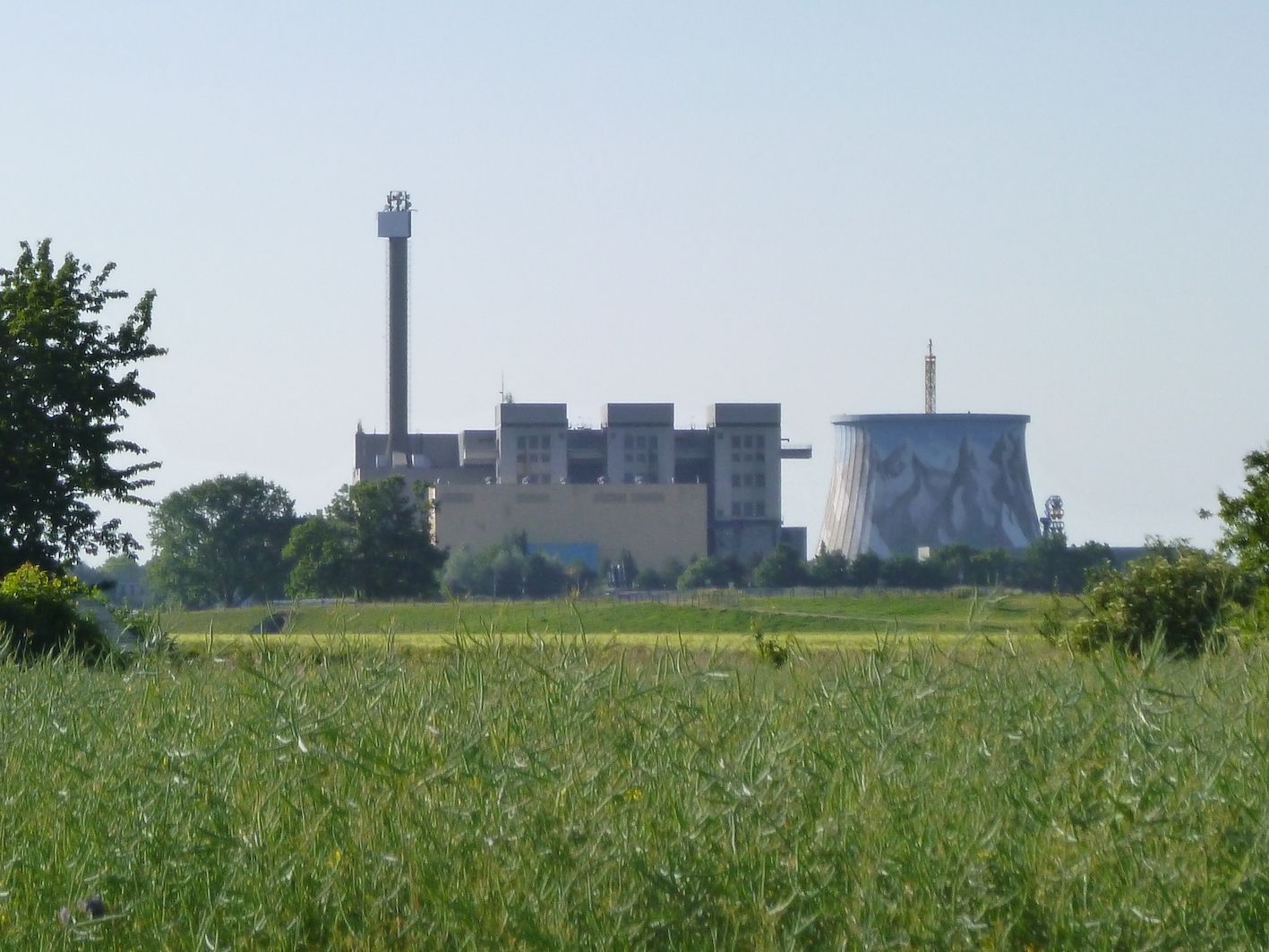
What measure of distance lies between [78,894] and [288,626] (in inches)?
63.1

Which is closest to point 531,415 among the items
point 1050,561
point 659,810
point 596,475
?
point 596,475

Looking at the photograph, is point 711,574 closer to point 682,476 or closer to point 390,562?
point 682,476

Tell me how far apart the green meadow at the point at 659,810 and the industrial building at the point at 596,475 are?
88.0 metres

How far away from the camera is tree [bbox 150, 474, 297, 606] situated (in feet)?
248

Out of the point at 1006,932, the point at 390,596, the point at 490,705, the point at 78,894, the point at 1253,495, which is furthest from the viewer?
the point at 390,596

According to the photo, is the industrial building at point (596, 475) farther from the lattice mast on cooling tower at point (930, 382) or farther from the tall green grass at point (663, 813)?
the tall green grass at point (663, 813)

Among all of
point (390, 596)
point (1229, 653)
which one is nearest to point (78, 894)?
point (1229, 653)

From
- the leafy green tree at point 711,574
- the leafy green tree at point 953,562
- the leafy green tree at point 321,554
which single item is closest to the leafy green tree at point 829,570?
the leafy green tree at point 953,562

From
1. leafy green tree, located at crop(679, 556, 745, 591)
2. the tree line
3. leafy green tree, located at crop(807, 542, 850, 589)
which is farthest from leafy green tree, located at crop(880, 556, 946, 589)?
leafy green tree, located at crop(679, 556, 745, 591)

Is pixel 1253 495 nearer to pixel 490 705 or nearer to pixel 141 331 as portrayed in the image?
pixel 490 705

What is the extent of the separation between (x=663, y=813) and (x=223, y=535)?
250 feet

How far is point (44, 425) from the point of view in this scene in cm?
2558

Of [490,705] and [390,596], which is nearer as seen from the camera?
[490,705]

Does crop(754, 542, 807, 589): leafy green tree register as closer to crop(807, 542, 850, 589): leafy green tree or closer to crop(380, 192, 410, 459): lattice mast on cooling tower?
crop(807, 542, 850, 589): leafy green tree
